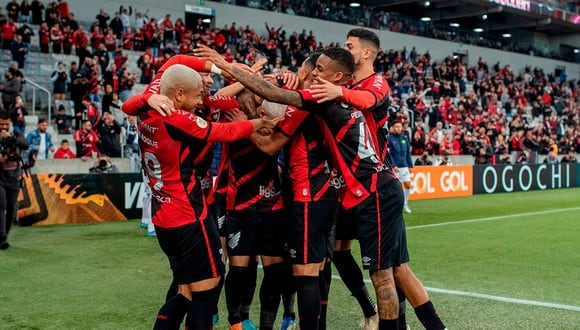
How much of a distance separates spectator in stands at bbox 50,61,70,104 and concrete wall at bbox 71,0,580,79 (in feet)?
24.3

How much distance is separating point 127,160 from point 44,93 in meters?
5.94

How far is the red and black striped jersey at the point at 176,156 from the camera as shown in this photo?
4.27m

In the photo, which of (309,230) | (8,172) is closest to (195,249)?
(309,230)

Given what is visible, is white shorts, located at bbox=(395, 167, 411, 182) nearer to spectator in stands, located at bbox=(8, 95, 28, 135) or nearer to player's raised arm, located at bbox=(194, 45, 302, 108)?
spectator in stands, located at bbox=(8, 95, 28, 135)

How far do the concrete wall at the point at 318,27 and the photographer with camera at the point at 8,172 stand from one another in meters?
17.7

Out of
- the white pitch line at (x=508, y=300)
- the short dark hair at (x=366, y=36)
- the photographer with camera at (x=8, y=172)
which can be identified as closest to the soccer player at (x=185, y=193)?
the short dark hair at (x=366, y=36)

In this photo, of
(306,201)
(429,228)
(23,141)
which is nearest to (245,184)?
(306,201)

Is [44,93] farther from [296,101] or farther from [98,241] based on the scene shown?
[296,101]

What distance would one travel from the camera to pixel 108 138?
54.4ft

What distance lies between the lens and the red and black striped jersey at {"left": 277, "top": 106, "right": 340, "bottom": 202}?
16.2 ft

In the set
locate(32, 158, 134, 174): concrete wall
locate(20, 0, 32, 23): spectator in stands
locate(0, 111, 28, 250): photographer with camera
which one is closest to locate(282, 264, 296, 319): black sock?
locate(0, 111, 28, 250): photographer with camera

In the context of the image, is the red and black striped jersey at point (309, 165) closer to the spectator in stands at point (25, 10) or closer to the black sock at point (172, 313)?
the black sock at point (172, 313)

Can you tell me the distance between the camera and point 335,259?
222 inches

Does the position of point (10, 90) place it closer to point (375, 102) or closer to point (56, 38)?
point (56, 38)
